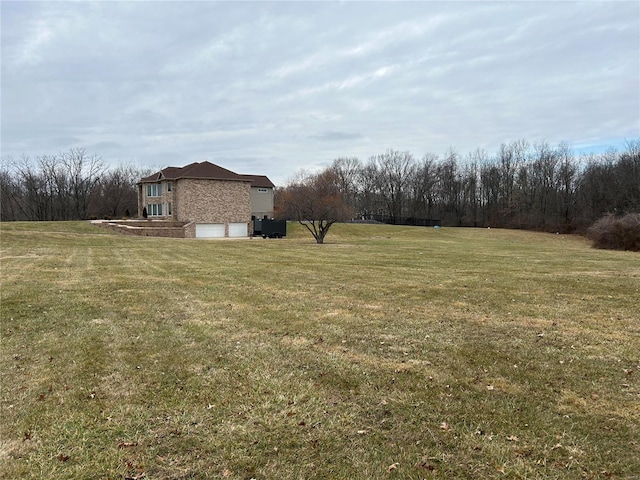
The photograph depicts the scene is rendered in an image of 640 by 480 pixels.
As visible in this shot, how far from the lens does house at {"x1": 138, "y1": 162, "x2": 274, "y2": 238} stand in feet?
137

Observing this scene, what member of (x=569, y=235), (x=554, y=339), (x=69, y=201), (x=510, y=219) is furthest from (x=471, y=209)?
(x=554, y=339)

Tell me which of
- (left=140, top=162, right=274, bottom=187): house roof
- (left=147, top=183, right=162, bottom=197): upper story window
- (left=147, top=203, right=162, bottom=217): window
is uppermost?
(left=140, top=162, right=274, bottom=187): house roof

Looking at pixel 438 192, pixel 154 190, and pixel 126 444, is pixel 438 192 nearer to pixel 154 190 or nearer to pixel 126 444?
pixel 154 190

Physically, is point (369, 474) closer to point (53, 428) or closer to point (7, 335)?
point (53, 428)

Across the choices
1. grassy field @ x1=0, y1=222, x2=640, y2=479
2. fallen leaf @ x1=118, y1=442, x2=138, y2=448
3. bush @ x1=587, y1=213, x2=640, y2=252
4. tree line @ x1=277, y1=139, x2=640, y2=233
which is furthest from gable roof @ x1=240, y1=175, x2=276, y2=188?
fallen leaf @ x1=118, y1=442, x2=138, y2=448

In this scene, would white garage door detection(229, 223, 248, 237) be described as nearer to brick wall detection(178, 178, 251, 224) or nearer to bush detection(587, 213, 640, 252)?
brick wall detection(178, 178, 251, 224)

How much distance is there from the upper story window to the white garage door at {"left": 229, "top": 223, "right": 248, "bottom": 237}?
862 centimetres

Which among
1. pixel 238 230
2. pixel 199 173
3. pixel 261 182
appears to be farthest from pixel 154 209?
pixel 261 182

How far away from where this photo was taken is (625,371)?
172 inches

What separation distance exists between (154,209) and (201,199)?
6.73m

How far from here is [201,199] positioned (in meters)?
42.4

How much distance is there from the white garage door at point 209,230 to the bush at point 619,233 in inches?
1302

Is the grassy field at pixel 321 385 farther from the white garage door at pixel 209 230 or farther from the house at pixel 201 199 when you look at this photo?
the house at pixel 201 199

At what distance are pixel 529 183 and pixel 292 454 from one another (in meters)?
66.5
